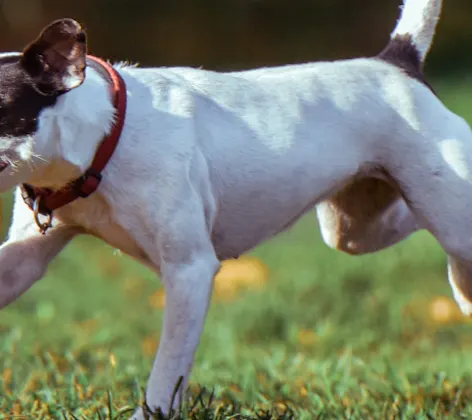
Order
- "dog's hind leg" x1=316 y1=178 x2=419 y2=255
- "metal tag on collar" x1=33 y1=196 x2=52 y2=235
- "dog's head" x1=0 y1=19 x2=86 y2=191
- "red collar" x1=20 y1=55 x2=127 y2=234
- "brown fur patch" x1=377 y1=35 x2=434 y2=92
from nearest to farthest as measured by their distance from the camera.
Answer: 1. "dog's head" x1=0 y1=19 x2=86 y2=191
2. "red collar" x1=20 y1=55 x2=127 y2=234
3. "metal tag on collar" x1=33 y1=196 x2=52 y2=235
4. "brown fur patch" x1=377 y1=35 x2=434 y2=92
5. "dog's hind leg" x1=316 y1=178 x2=419 y2=255

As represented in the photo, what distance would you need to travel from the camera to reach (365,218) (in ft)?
15.2

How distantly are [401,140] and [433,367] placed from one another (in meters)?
1.57

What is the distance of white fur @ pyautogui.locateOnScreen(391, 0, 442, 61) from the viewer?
4362 mm

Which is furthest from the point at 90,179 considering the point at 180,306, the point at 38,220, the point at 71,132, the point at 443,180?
the point at 443,180

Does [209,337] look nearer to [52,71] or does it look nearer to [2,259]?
[2,259]

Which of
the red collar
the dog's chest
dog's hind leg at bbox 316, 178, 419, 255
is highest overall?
the red collar

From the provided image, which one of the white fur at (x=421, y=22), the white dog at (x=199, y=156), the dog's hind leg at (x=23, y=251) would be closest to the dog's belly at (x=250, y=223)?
the white dog at (x=199, y=156)

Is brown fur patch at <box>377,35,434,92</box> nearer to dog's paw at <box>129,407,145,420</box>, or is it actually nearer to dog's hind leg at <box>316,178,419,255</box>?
dog's hind leg at <box>316,178,419,255</box>

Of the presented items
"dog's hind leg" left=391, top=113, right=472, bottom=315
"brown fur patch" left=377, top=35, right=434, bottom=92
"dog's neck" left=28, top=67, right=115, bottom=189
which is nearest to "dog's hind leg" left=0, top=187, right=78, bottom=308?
"dog's neck" left=28, top=67, right=115, bottom=189

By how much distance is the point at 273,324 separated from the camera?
6336 millimetres

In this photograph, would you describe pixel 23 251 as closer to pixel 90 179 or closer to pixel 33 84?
pixel 90 179

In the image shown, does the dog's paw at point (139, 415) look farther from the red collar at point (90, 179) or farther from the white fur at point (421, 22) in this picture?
the white fur at point (421, 22)

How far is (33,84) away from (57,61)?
0.09 metres

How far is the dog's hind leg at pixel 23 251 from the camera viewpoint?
3.88 metres
